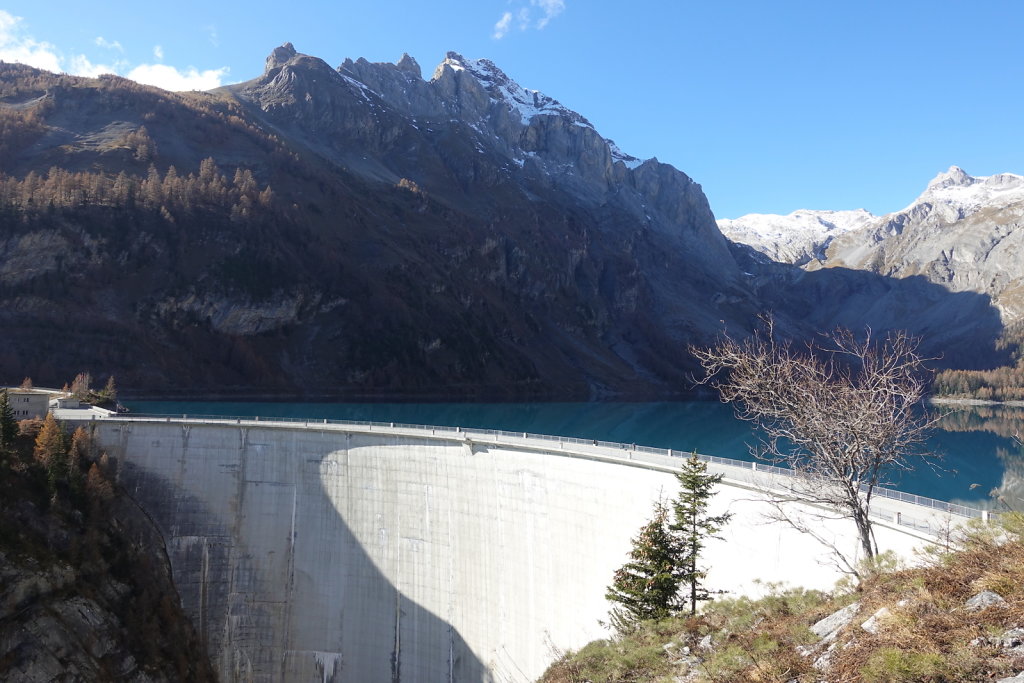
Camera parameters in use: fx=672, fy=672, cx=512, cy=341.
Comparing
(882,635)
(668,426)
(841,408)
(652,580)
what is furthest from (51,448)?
(668,426)

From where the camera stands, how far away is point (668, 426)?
118062 mm

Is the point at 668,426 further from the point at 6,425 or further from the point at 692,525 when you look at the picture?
the point at 692,525

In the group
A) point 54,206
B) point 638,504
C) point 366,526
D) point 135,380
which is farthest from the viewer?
point 54,206

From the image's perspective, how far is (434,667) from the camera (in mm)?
37156

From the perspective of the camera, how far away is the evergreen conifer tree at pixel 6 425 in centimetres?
4166

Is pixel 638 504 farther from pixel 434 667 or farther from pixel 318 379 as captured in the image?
pixel 318 379

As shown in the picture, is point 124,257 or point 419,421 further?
point 124,257

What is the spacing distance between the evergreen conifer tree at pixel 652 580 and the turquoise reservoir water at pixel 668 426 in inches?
1917

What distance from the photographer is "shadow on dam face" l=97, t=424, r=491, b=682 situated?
39.4 metres

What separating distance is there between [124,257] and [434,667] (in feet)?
391

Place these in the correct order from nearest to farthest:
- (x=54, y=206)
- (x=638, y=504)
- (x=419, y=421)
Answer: (x=638, y=504)
(x=419, y=421)
(x=54, y=206)

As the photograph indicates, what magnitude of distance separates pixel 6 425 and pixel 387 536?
25189mm

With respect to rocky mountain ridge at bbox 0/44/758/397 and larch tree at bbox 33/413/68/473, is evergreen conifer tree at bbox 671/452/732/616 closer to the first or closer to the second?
larch tree at bbox 33/413/68/473

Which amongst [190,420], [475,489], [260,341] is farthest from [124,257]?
[475,489]
